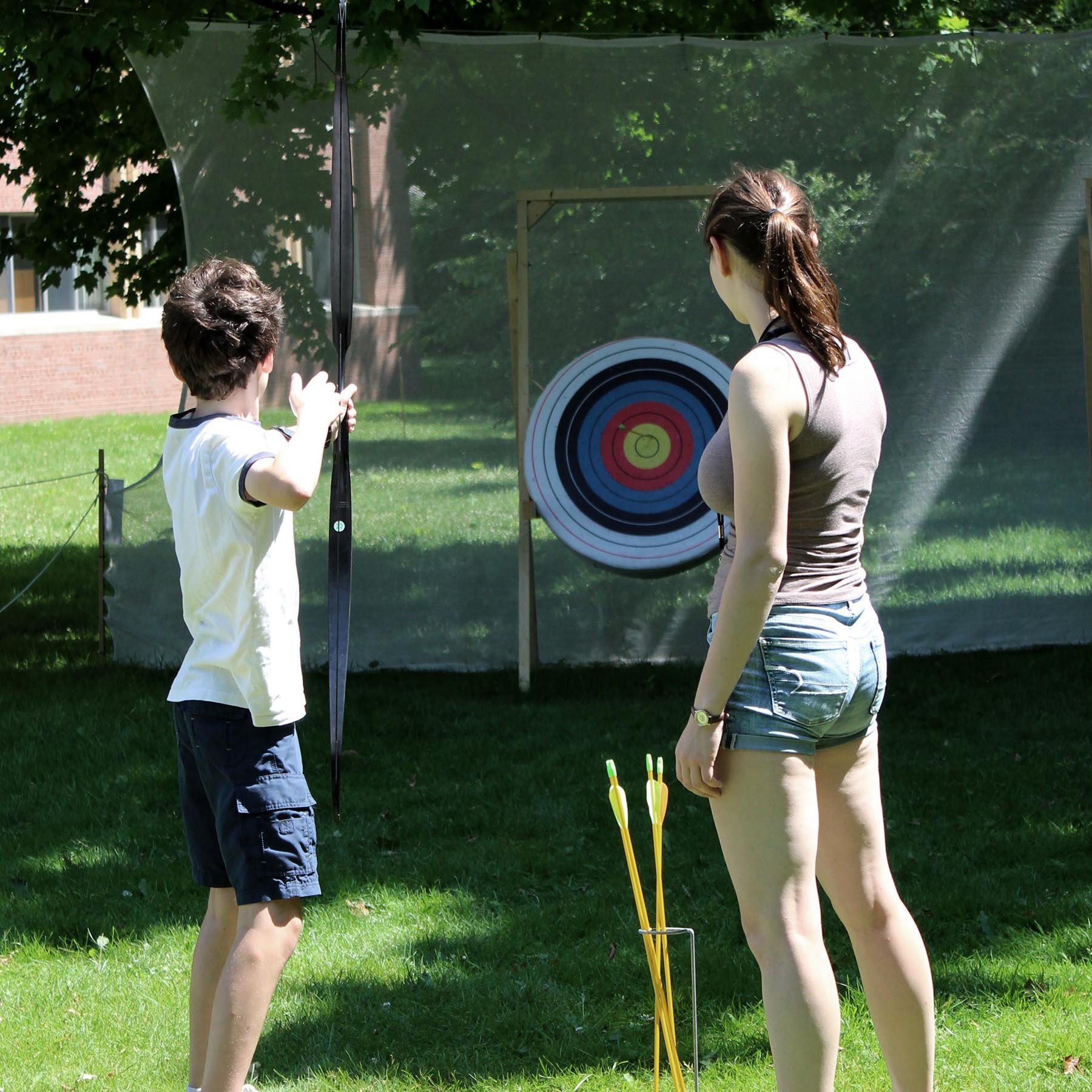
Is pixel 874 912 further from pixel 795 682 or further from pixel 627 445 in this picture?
pixel 627 445

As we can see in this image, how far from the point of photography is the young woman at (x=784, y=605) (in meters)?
1.83

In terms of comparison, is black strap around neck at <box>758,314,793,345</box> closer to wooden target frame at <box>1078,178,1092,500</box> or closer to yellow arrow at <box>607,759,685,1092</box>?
yellow arrow at <box>607,759,685,1092</box>

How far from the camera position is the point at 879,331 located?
18.7 feet

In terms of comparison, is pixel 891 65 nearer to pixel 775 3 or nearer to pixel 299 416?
pixel 775 3

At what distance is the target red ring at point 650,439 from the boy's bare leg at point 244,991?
3.35 m

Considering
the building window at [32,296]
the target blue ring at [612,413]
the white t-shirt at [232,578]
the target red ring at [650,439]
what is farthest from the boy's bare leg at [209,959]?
the building window at [32,296]

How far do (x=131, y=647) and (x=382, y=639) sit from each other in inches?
43.9

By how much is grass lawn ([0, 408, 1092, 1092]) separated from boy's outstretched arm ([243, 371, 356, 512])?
1.24 m

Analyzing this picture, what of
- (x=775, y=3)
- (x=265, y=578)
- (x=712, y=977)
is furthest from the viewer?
(x=775, y=3)

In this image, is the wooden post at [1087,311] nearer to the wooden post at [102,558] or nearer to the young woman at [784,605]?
the young woman at [784,605]

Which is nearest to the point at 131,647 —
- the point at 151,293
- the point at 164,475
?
the point at 151,293

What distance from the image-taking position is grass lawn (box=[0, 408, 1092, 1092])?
8.63ft

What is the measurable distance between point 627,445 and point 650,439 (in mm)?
93

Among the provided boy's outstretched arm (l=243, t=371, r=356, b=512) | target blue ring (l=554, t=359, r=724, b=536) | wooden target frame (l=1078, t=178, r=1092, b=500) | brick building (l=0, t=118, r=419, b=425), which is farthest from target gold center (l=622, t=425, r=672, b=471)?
brick building (l=0, t=118, r=419, b=425)
